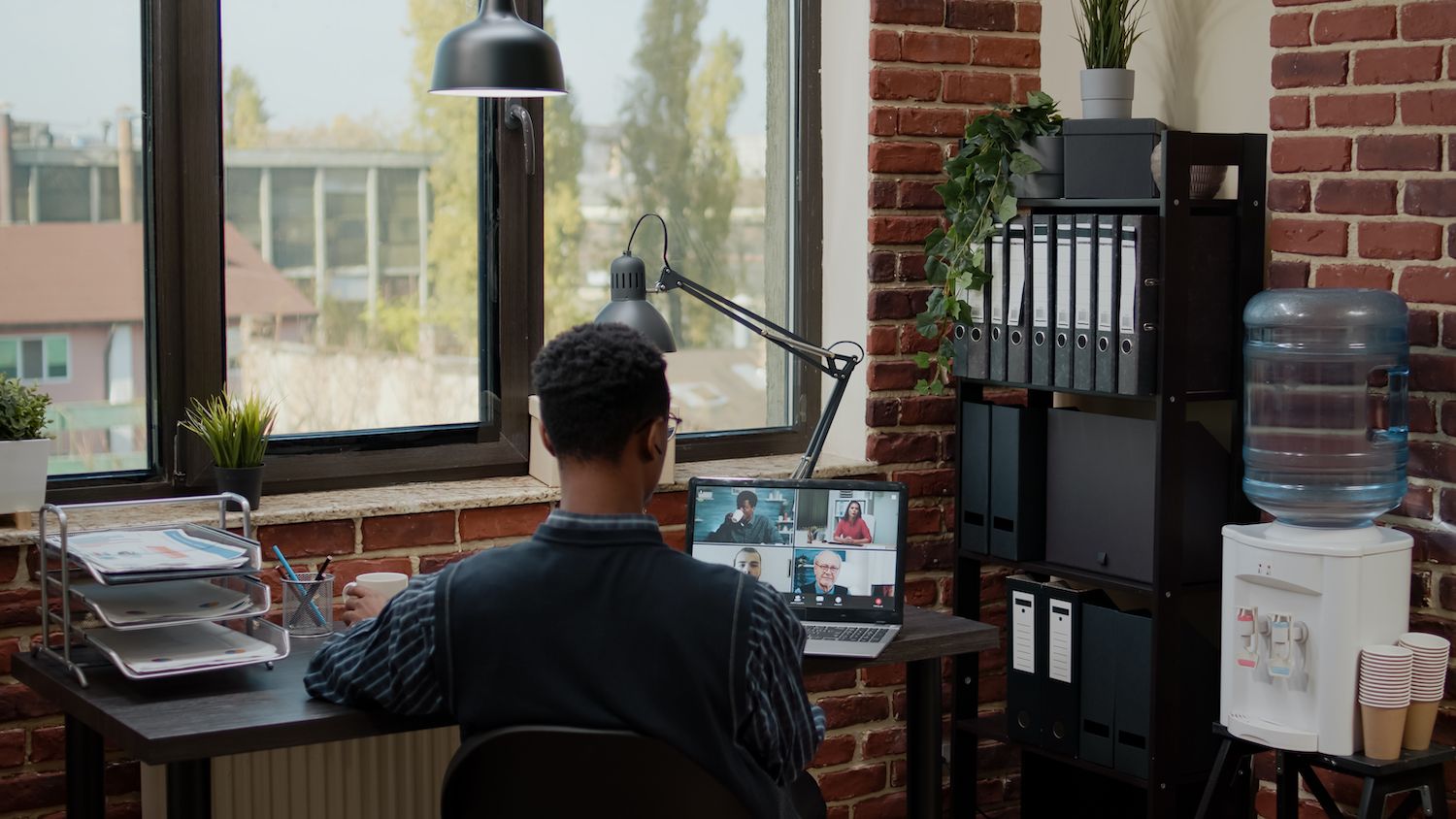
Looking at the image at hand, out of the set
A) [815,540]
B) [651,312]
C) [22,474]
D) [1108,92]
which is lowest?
[815,540]

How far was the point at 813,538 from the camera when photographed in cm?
271

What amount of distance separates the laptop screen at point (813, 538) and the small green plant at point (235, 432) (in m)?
0.80

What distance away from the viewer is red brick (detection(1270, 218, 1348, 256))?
2854 mm

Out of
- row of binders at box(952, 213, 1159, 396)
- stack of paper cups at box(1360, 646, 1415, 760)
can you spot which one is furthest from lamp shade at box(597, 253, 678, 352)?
stack of paper cups at box(1360, 646, 1415, 760)

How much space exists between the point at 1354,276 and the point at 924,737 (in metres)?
1.15

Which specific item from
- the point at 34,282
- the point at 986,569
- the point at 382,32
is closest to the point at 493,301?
the point at 382,32

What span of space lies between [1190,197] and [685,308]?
3.63ft

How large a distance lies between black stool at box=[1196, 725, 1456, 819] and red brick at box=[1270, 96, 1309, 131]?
1119 millimetres

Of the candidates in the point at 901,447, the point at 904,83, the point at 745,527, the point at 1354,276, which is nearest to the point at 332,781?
the point at 745,527

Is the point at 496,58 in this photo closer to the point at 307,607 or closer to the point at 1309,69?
the point at 307,607

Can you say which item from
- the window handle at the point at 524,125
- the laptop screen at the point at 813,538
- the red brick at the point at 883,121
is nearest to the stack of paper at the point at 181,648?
the laptop screen at the point at 813,538

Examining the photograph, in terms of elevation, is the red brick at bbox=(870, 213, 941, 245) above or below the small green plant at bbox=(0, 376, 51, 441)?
above

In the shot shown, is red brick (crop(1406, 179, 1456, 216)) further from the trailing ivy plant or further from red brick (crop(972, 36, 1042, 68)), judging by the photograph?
red brick (crop(972, 36, 1042, 68))

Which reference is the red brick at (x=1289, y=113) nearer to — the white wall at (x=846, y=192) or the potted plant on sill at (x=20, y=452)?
the white wall at (x=846, y=192)
